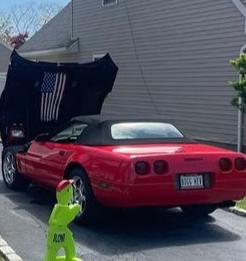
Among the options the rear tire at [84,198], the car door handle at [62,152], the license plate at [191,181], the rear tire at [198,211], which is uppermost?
the car door handle at [62,152]

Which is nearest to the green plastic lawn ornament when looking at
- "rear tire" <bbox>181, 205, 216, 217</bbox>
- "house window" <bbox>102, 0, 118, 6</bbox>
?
"rear tire" <bbox>181, 205, 216, 217</bbox>

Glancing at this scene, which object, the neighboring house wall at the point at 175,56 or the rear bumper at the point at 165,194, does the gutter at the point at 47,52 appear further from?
the rear bumper at the point at 165,194

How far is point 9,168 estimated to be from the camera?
34.7ft

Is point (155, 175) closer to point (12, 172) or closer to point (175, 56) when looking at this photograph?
point (12, 172)

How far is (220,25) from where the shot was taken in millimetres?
15125

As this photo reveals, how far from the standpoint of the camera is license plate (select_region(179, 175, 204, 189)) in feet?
23.6

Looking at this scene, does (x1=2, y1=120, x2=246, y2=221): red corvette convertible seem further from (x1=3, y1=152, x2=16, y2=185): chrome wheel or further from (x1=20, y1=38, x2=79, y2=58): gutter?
(x1=20, y1=38, x2=79, y2=58): gutter

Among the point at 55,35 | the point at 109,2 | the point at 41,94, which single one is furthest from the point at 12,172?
the point at 55,35

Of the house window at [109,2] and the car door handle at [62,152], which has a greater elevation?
the house window at [109,2]

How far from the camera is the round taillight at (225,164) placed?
742 centimetres

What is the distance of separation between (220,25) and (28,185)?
6.85 meters

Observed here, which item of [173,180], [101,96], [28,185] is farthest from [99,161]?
[101,96]

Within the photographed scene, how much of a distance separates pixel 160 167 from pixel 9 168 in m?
4.13

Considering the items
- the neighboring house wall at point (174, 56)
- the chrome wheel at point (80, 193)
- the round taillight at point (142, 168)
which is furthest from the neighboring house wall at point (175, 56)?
the round taillight at point (142, 168)
